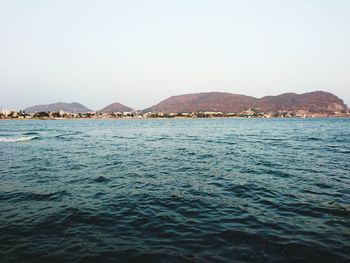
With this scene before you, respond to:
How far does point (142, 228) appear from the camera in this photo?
11.2 meters

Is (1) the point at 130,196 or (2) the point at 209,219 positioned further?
(1) the point at 130,196

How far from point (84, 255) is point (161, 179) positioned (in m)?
11.6

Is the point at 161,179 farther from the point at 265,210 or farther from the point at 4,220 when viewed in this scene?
the point at 4,220

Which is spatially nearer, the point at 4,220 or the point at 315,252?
the point at 315,252

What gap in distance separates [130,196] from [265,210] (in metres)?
7.67

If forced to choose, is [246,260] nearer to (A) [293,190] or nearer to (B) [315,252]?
(B) [315,252]

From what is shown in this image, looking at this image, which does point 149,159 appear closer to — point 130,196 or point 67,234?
point 130,196

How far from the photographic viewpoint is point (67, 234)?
10.6m

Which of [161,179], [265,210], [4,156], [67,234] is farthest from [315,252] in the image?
[4,156]

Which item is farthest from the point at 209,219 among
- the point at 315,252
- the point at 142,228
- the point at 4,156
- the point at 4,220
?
the point at 4,156

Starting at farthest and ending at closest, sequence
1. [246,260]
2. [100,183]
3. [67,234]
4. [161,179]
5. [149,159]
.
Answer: [149,159] → [161,179] → [100,183] → [67,234] → [246,260]

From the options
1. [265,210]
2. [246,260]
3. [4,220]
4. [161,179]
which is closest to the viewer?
[246,260]

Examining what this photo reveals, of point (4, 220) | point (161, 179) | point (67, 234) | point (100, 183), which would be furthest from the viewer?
point (161, 179)

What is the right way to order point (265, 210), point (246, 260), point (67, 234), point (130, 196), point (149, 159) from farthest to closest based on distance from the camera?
1. point (149, 159)
2. point (130, 196)
3. point (265, 210)
4. point (67, 234)
5. point (246, 260)
